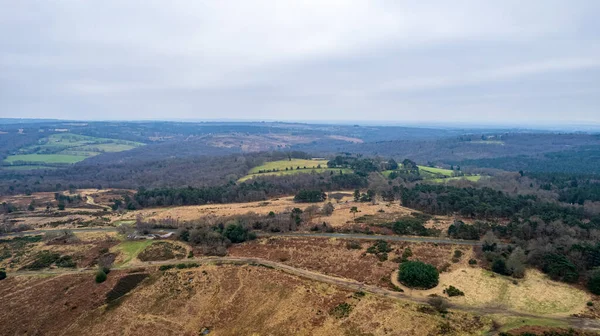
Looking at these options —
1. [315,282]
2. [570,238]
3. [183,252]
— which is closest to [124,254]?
[183,252]

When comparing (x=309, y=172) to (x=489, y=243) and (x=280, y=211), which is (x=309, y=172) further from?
(x=489, y=243)

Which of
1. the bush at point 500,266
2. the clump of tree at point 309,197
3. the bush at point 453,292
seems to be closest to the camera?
the bush at point 453,292

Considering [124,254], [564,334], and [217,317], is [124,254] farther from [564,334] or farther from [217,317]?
[564,334]

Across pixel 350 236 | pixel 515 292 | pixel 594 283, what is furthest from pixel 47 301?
pixel 594 283

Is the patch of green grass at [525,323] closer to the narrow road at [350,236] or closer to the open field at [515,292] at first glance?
the open field at [515,292]

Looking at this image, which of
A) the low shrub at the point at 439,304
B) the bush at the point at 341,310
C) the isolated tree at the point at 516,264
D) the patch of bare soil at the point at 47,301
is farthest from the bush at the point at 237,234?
the isolated tree at the point at 516,264

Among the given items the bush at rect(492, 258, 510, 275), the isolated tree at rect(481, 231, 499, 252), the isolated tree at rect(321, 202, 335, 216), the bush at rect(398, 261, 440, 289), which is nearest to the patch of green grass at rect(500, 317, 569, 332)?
the bush at rect(398, 261, 440, 289)
